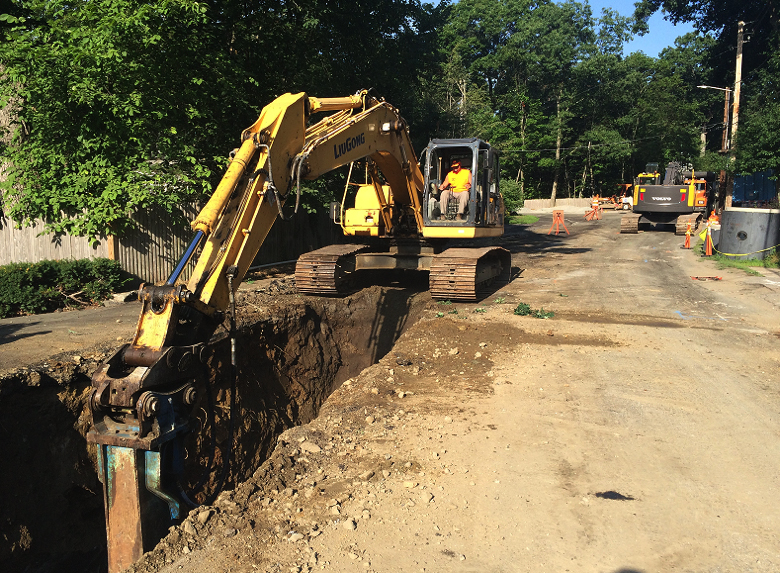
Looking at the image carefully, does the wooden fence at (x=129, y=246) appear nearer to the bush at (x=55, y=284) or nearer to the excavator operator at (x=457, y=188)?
the bush at (x=55, y=284)

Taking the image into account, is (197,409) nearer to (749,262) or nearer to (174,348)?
(174,348)

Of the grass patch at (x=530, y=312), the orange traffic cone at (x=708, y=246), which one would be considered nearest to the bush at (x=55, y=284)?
the grass patch at (x=530, y=312)

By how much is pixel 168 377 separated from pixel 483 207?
26.7 ft

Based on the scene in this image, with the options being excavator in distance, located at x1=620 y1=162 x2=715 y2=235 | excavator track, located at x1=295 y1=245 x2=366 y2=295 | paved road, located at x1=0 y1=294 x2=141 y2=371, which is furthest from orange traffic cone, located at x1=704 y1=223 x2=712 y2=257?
paved road, located at x1=0 y1=294 x2=141 y2=371

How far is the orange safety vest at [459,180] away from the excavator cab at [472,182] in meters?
0.21

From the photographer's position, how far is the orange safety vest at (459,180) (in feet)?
36.8

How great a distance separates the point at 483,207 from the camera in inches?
441

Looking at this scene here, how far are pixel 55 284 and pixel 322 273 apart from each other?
4.82 metres

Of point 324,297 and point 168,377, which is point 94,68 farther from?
point 168,377

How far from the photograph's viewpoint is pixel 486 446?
16.3 ft

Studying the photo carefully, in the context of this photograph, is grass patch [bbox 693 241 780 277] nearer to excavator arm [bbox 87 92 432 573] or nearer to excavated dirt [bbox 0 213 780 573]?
excavated dirt [bbox 0 213 780 573]

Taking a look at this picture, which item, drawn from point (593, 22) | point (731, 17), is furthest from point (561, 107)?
point (593, 22)

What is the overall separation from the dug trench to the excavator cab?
5.54 ft

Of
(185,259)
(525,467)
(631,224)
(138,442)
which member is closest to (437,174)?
(185,259)
